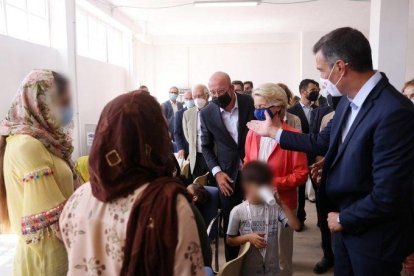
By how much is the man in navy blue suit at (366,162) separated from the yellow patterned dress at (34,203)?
111 cm

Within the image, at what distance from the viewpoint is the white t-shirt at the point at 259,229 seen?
1.94 m

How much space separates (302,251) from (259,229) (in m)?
1.55

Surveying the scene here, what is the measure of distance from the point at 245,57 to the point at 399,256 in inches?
363

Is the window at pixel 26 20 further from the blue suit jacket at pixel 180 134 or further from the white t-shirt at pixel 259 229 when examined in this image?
the white t-shirt at pixel 259 229

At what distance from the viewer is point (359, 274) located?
137 centimetres

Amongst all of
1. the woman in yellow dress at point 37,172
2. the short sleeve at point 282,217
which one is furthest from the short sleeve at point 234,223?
the woman in yellow dress at point 37,172

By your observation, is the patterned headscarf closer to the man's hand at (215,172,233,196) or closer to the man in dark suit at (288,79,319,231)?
the man's hand at (215,172,233,196)

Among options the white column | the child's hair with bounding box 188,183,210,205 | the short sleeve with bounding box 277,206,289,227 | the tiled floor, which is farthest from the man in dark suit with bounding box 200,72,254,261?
the white column

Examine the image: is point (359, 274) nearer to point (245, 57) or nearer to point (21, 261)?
point (21, 261)

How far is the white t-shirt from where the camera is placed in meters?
1.94

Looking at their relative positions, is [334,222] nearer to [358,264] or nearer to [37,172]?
[358,264]

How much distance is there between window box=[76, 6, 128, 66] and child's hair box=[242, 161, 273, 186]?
5524mm

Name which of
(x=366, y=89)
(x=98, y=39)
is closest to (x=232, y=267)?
(x=366, y=89)

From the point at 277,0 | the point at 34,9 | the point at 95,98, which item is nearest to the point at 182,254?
the point at 34,9
